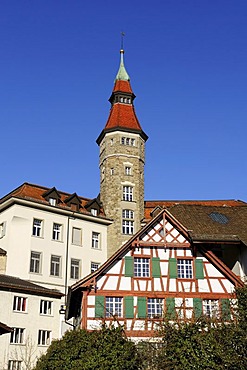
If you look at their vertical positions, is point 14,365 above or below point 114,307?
below

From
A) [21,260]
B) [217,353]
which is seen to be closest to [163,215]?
[217,353]

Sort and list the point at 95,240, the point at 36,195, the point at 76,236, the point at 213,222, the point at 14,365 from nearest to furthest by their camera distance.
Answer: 1. the point at 213,222
2. the point at 14,365
3. the point at 36,195
4. the point at 76,236
5. the point at 95,240

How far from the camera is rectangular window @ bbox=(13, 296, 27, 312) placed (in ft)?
115

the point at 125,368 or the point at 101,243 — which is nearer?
the point at 125,368

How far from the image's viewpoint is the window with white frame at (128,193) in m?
50.7

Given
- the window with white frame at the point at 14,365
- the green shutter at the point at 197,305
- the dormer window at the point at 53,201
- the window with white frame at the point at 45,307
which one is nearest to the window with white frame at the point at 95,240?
the dormer window at the point at 53,201

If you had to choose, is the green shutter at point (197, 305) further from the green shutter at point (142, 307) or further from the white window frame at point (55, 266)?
the white window frame at point (55, 266)

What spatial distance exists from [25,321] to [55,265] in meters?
9.34

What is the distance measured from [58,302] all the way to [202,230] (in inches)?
535

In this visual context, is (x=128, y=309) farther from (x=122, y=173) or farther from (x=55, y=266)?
(x=122, y=173)

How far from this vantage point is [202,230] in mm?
29516

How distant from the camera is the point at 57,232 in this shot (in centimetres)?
4588

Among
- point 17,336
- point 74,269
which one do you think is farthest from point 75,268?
point 17,336

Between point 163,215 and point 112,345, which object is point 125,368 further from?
point 163,215
